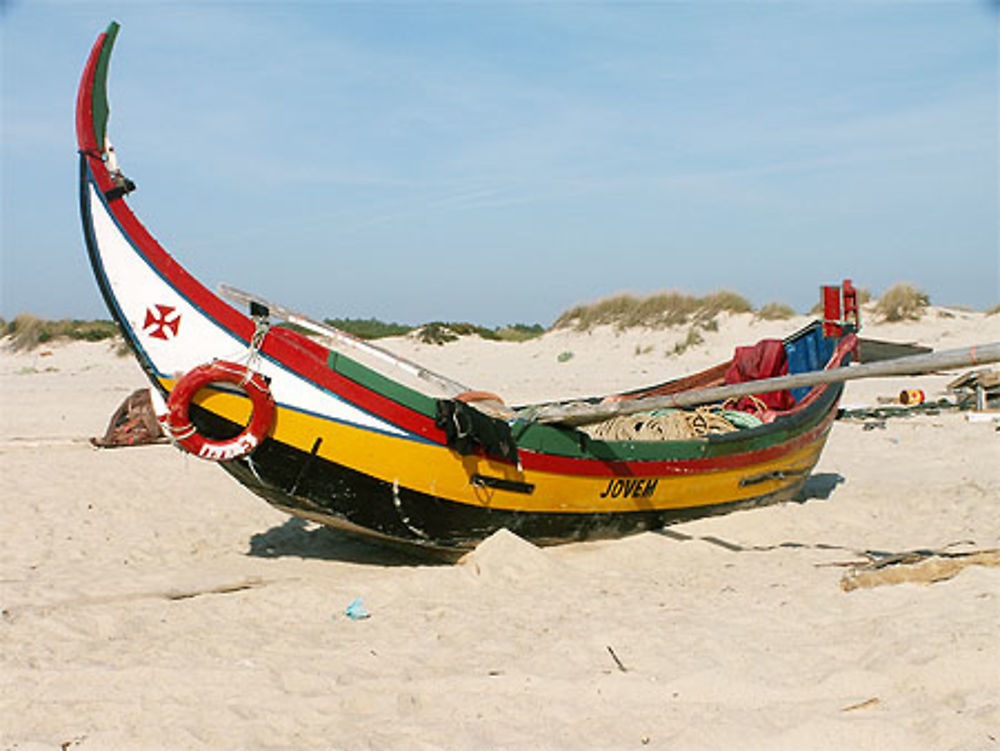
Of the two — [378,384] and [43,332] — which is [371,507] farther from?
[43,332]

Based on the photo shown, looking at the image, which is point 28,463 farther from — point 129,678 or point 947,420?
point 947,420

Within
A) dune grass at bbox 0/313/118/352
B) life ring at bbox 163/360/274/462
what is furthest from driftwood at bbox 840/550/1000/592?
dune grass at bbox 0/313/118/352

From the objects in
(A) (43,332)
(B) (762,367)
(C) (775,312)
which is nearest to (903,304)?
(C) (775,312)

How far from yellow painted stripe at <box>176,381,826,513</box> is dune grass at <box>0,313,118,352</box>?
2243cm

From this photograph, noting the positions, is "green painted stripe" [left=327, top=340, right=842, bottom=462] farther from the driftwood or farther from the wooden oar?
the driftwood

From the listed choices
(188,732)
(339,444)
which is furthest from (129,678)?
(339,444)

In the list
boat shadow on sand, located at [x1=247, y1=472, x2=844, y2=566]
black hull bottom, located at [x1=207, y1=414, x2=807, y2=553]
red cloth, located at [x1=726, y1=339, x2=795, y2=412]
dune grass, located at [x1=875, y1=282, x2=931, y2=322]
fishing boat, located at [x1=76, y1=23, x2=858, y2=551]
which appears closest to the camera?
fishing boat, located at [x1=76, y1=23, x2=858, y2=551]

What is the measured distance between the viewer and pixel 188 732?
292 centimetres

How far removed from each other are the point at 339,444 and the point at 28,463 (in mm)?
5277

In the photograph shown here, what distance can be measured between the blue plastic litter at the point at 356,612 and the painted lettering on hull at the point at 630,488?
1.78 m

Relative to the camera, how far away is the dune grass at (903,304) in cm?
2025

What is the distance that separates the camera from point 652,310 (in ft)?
76.4

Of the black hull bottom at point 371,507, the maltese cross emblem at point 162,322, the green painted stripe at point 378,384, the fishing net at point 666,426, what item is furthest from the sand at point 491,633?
the maltese cross emblem at point 162,322

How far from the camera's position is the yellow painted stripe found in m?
4.59
